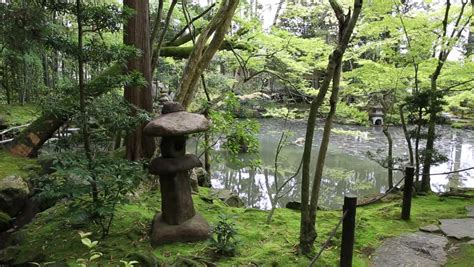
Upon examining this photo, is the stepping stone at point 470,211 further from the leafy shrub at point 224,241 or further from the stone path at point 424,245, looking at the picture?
the leafy shrub at point 224,241

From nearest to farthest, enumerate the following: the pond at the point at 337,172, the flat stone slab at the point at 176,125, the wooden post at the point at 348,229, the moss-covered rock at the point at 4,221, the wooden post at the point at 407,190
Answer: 1. the wooden post at the point at 348,229
2. the flat stone slab at the point at 176,125
3. the wooden post at the point at 407,190
4. the moss-covered rock at the point at 4,221
5. the pond at the point at 337,172

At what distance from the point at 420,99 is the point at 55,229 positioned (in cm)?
535

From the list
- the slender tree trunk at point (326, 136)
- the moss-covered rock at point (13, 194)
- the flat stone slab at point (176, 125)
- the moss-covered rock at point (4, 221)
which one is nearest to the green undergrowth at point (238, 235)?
the slender tree trunk at point (326, 136)

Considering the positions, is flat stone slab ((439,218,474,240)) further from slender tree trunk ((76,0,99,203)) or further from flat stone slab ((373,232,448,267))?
slender tree trunk ((76,0,99,203))

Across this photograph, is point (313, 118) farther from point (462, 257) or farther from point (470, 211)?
point (470, 211)

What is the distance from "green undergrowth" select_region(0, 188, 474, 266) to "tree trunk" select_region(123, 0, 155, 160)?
70cm

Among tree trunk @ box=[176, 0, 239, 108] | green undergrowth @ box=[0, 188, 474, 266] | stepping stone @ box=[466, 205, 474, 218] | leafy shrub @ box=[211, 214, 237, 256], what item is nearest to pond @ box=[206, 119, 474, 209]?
stepping stone @ box=[466, 205, 474, 218]

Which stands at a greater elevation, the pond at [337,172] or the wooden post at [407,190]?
the wooden post at [407,190]

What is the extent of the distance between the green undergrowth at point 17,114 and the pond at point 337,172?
5185 millimetres

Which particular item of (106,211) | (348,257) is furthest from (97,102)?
(348,257)

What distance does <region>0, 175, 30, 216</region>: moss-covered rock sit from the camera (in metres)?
4.84

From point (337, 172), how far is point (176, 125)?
841cm

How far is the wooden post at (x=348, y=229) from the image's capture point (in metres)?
2.79

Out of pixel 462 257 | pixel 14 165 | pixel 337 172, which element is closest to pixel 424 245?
pixel 462 257
